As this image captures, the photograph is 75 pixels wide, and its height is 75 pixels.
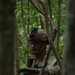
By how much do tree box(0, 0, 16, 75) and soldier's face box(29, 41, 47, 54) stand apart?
9.47ft

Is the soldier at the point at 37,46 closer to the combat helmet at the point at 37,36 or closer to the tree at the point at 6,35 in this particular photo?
the combat helmet at the point at 37,36

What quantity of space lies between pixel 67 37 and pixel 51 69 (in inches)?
98.8

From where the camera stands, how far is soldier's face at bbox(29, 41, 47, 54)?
402 cm

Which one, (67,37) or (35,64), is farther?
(35,64)

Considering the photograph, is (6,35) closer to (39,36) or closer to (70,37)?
(70,37)

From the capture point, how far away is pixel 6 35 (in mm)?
1097

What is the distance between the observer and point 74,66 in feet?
3.70

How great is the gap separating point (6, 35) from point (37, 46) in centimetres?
298

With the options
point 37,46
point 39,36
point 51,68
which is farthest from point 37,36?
point 51,68

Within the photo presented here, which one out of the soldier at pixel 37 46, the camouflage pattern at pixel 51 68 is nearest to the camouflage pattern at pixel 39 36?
the soldier at pixel 37 46

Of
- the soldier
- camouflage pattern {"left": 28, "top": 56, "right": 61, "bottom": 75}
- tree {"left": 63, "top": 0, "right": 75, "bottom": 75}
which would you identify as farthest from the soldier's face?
tree {"left": 63, "top": 0, "right": 75, "bottom": 75}

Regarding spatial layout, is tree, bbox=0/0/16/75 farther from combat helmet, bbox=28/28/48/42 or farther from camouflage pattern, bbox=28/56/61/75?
combat helmet, bbox=28/28/48/42

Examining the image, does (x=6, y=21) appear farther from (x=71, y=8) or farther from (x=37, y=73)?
(x=37, y=73)

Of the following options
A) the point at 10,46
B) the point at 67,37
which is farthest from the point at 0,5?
the point at 67,37
